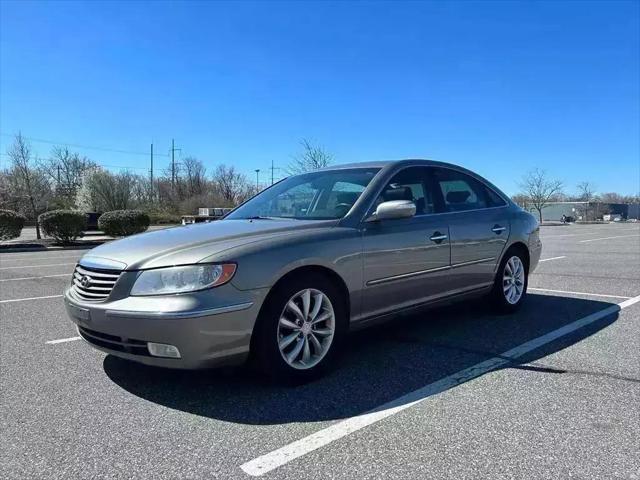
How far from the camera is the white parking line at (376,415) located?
2.63 m

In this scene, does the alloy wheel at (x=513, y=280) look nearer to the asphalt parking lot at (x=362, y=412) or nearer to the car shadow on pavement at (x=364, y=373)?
the car shadow on pavement at (x=364, y=373)

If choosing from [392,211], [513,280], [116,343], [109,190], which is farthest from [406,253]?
[109,190]

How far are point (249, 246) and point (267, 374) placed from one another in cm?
87

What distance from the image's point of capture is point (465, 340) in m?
4.81

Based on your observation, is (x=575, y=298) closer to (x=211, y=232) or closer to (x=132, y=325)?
(x=211, y=232)

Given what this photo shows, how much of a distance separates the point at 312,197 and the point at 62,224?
723 inches

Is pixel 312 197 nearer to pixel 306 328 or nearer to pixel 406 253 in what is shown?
pixel 406 253

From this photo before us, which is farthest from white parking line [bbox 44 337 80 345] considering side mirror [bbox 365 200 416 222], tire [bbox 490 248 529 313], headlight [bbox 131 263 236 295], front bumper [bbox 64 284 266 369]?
tire [bbox 490 248 529 313]

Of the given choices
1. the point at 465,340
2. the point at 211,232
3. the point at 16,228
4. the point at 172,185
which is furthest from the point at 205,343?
the point at 172,185

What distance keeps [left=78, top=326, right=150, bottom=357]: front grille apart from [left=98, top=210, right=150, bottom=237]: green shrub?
20.6 m

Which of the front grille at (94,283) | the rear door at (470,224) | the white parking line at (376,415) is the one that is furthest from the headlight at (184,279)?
the rear door at (470,224)

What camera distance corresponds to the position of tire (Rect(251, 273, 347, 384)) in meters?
3.43

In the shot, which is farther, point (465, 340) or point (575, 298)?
point (575, 298)

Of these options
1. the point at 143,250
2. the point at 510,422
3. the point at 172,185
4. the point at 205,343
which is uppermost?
the point at 172,185
